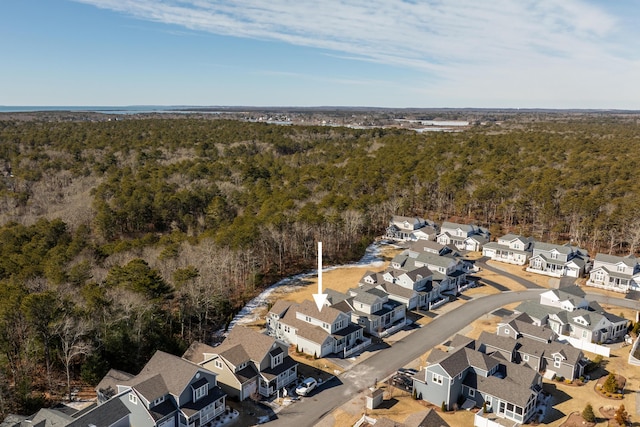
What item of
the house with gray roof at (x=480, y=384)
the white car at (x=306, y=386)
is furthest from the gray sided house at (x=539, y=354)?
the white car at (x=306, y=386)

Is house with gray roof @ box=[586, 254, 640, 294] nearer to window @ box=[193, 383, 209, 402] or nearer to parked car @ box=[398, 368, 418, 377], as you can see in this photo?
parked car @ box=[398, 368, 418, 377]

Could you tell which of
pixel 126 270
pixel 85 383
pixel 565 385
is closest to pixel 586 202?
pixel 565 385

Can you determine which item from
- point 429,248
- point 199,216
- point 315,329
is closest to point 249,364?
point 315,329

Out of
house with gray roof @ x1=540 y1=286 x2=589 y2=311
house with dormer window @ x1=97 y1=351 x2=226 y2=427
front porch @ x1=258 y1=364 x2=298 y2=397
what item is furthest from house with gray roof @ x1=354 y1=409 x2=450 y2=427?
house with gray roof @ x1=540 y1=286 x2=589 y2=311

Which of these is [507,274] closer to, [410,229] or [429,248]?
[429,248]

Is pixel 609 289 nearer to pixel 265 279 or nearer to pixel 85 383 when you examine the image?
pixel 265 279
